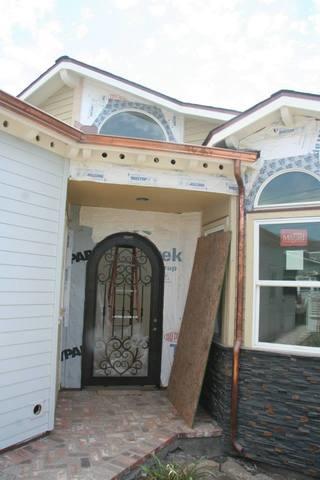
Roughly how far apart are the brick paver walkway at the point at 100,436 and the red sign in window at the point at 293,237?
2259 millimetres

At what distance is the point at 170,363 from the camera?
594cm

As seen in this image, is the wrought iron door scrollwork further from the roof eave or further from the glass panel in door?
the roof eave

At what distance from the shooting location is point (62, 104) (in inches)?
250

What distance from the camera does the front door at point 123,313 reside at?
228 inches

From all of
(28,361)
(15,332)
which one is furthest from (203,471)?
(15,332)

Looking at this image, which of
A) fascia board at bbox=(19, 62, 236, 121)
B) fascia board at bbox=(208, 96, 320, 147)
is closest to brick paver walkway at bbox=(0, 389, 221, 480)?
fascia board at bbox=(208, 96, 320, 147)

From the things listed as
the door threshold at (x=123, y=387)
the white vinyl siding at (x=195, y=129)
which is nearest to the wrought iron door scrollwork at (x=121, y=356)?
the door threshold at (x=123, y=387)

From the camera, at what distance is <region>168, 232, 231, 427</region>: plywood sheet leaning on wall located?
4602mm

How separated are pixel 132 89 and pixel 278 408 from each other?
4.78m

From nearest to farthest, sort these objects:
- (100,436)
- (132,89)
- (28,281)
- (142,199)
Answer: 1. (28,281)
2. (100,436)
3. (142,199)
4. (132,89)

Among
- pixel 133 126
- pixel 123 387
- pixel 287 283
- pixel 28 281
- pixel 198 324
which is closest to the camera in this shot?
pixel 28 281

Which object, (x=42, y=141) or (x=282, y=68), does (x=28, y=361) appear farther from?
(x=282, y=68)

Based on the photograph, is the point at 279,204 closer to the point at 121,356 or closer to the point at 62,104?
the point at 121,356

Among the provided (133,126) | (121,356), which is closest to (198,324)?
(121,356)
